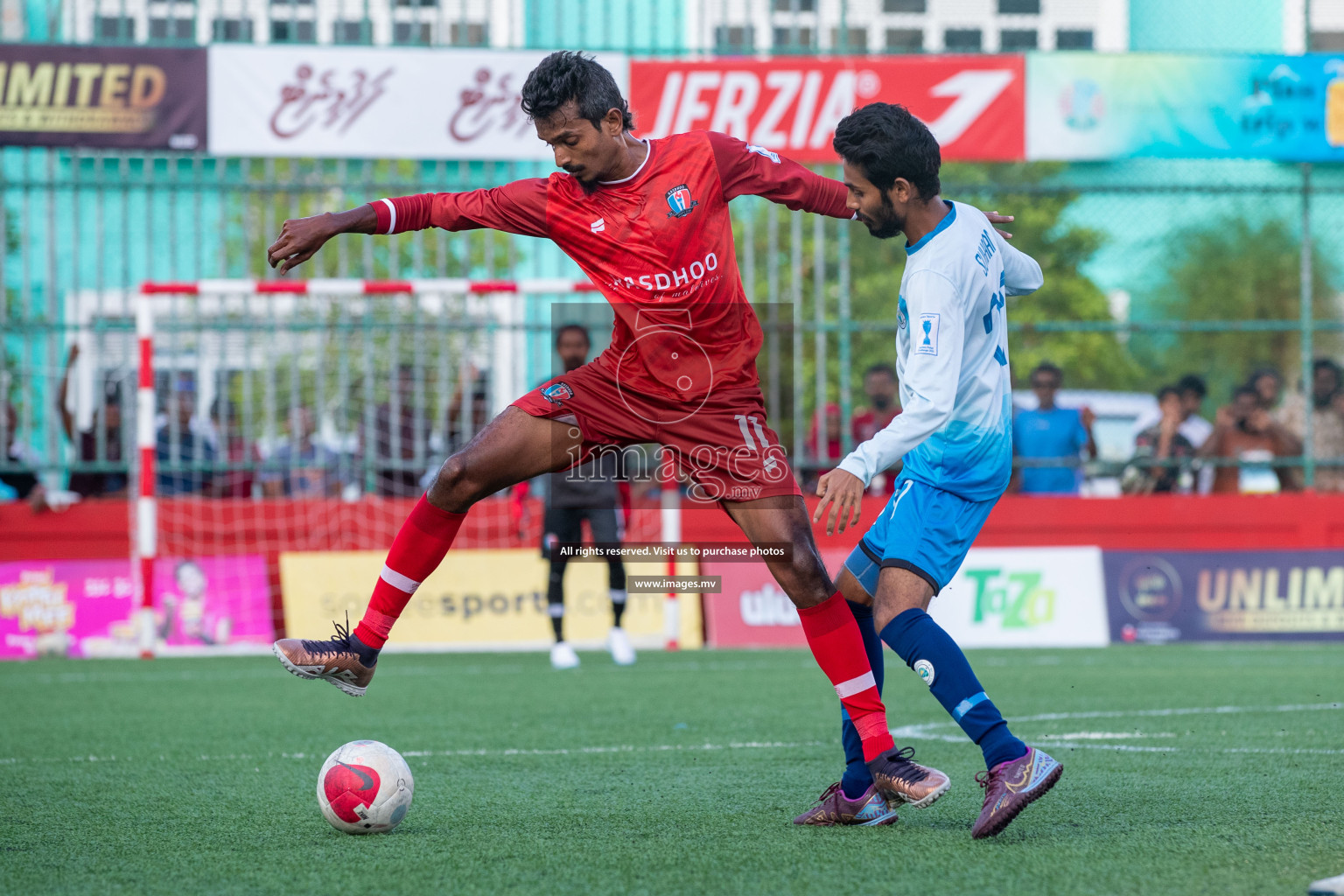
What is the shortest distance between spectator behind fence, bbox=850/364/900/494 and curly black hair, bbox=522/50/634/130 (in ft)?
26.4

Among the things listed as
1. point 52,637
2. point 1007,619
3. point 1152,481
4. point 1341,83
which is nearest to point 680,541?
point 1007,619

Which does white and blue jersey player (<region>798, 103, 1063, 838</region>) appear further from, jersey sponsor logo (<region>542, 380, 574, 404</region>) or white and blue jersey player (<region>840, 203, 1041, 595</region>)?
jersey sponsor logo (<region>542, 380, 574, 404</region>)

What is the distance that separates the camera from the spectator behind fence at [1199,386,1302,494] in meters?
13.3

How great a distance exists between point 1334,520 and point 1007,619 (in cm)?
326

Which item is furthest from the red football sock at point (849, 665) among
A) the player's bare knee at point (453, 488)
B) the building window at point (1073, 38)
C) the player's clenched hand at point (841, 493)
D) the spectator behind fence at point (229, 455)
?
the building window at point (1073, 38)

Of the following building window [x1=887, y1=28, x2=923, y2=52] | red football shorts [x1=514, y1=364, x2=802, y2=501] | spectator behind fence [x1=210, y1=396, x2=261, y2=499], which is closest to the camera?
red football shorts [x1=514, y1=364, x2=802, y2=501]

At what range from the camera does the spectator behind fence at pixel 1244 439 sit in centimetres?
1332

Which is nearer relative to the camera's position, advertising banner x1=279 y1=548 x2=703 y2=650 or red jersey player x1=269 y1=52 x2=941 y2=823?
red jersey player x1=269 y1=52 x2=941 y2=823

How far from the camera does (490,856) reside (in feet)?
12.6

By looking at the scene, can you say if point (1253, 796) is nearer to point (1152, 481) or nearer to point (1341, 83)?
point (1152, 481)

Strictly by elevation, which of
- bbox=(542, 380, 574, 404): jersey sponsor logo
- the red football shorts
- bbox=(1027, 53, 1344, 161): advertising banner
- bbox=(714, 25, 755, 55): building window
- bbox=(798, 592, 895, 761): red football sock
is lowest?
bbox=(798, 592, 895, 761): red football sock

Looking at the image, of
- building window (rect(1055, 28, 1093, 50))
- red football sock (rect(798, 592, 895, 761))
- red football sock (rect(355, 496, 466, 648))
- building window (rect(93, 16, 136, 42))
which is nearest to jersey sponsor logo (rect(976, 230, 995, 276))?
red football sock (rect(798, 592, 895, 761))

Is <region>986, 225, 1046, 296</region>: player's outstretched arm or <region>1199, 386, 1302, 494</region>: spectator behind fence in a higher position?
<region>986, 225, 1046, 296</region>: player's outstretched arm

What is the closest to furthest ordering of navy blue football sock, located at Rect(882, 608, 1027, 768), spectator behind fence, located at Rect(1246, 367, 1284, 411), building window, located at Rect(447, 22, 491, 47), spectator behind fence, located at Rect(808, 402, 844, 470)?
1. navy blue football sock, located at Rect(882, 608, 1027, 768)
2. spectator behind fence, located at Rect(808, 402, 844, 470)
3. spectator behind fence, located at Rect(1246, 367, 1284, 411)
4. building window, located at Rect(447, 22, 491, 47)
